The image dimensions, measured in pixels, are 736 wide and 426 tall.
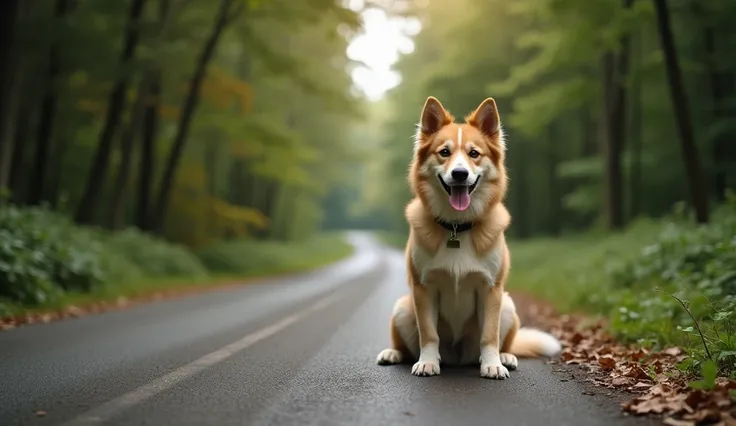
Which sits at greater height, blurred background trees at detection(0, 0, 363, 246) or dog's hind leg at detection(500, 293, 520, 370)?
blurred background trees at detection(0, 0, 363, 246)

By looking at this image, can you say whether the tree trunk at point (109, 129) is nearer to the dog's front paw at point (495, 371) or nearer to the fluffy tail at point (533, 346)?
the fluffy tail at point (533, 346)

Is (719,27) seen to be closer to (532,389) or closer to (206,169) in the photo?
(532,389)

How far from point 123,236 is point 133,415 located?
14.6 meters

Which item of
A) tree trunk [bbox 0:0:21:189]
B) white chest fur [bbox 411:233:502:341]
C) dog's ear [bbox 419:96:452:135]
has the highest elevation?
tree trunk [bbox 0:0:21:189]

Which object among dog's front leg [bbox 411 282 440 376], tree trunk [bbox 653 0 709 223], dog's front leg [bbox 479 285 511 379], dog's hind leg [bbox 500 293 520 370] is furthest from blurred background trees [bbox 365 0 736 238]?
dog's front leg [bbox 411 282 440 376]

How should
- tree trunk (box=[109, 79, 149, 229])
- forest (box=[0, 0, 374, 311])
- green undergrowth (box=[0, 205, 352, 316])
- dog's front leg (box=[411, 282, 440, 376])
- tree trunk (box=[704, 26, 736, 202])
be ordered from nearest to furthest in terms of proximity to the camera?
dog's front leg (box=[411, 282, 440, 376]), green undergrowth (box=[0, 205, 352, 316]), forest (box=[0, 0, 374, 311]), tree trunk (box=[704, 26, 736, 202]), tree trunk (box=[109, 79, 149, 229])

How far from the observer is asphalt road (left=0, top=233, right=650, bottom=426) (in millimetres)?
3801

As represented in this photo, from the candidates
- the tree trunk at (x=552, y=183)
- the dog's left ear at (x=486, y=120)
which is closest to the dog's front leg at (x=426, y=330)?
the dog's left ear at (x=486, y=120)

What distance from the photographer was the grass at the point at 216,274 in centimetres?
1050

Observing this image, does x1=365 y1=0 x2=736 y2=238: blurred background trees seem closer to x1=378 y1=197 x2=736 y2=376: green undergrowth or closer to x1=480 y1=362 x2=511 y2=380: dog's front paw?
x1=378 y1=197 x2=736 y2=376: green undergrowth

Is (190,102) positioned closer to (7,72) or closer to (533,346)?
(7,72)

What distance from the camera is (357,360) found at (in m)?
5.93

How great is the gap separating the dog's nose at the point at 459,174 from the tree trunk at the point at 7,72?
416 inches

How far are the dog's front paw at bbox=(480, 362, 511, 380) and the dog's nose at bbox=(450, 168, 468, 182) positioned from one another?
145 cm
